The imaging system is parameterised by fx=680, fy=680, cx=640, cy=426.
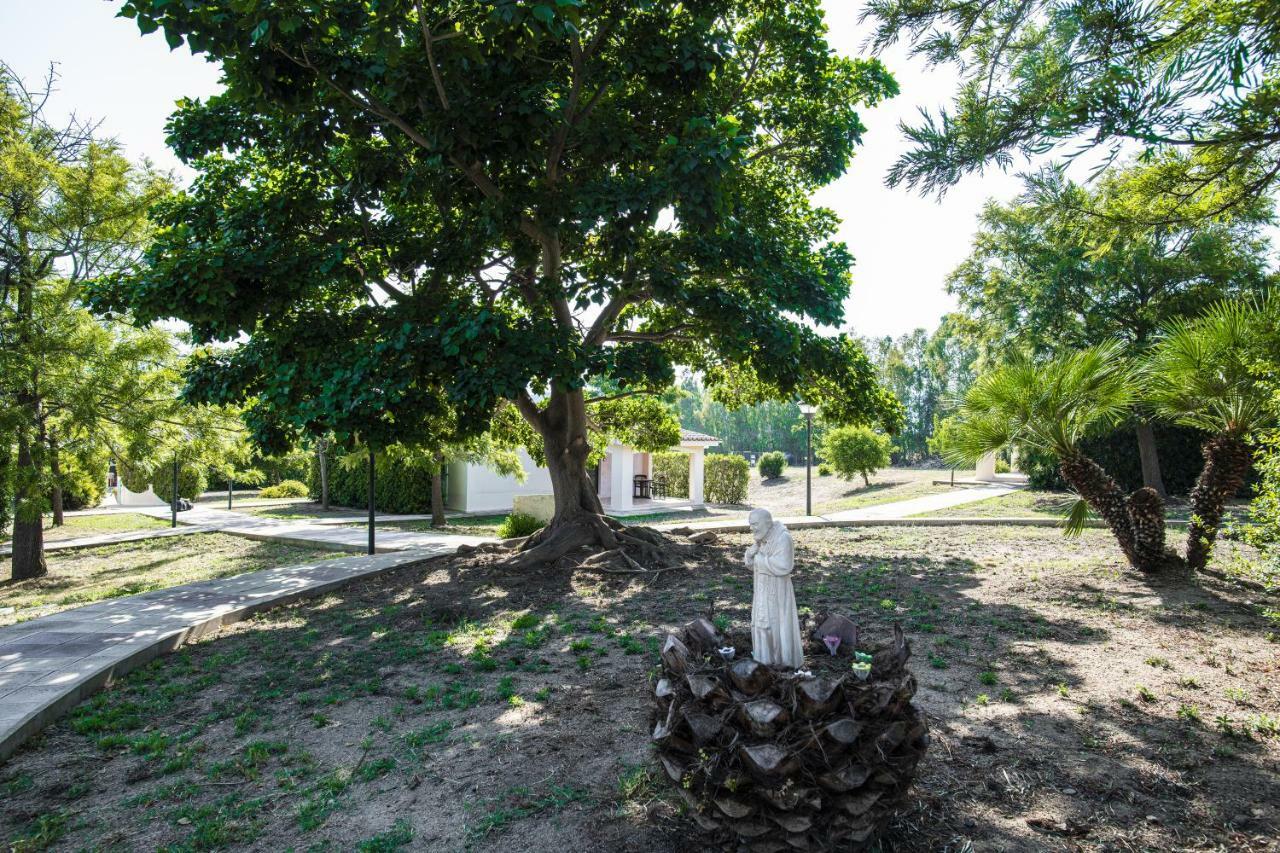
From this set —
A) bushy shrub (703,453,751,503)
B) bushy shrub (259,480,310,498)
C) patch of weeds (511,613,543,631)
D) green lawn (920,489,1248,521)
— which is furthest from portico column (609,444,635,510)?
bushy shrub (259,480,310,498)

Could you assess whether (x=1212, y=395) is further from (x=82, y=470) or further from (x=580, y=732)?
(x=82, y=470)

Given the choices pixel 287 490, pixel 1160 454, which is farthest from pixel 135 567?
pixel 1160 454

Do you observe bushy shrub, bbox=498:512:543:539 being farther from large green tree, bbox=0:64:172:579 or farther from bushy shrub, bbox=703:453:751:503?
bushy shrub, bbox=703:453:751:503

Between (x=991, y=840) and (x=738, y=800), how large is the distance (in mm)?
1141

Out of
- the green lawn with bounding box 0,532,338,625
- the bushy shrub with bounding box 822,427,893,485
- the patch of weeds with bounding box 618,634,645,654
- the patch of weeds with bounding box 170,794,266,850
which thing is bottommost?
the green lawn with bounding box 0,532,338,625

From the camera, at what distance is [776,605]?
3.13 m

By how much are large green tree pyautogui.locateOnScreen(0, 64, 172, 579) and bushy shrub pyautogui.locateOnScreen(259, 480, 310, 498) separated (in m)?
21.1

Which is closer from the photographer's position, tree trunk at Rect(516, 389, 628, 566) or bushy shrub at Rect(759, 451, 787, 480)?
tree trunk at Rect(516, 389, 628, 566)

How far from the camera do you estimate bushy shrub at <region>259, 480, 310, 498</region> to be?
3114 centimetres

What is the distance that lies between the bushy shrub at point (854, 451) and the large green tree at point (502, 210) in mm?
17100

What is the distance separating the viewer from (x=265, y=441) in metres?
8.32

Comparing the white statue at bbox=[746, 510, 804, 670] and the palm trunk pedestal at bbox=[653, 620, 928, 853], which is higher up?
the white statue at bbox=[746, 510, 804, 670]

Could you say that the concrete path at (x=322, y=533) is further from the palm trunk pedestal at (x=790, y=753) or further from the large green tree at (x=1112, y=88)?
the large green tree at (x=1112, y=88)

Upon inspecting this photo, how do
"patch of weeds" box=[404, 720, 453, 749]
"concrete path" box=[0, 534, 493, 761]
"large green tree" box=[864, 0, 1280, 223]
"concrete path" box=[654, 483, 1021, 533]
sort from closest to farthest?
"large green tree" box=[864, 0, 1280, 223] → "patch of weeds" box=[404, 720, 453, 749] → "concrete path" box=[0, 534, 493, 761] → "concrete path" box=[654, 483, 1021, 533]
